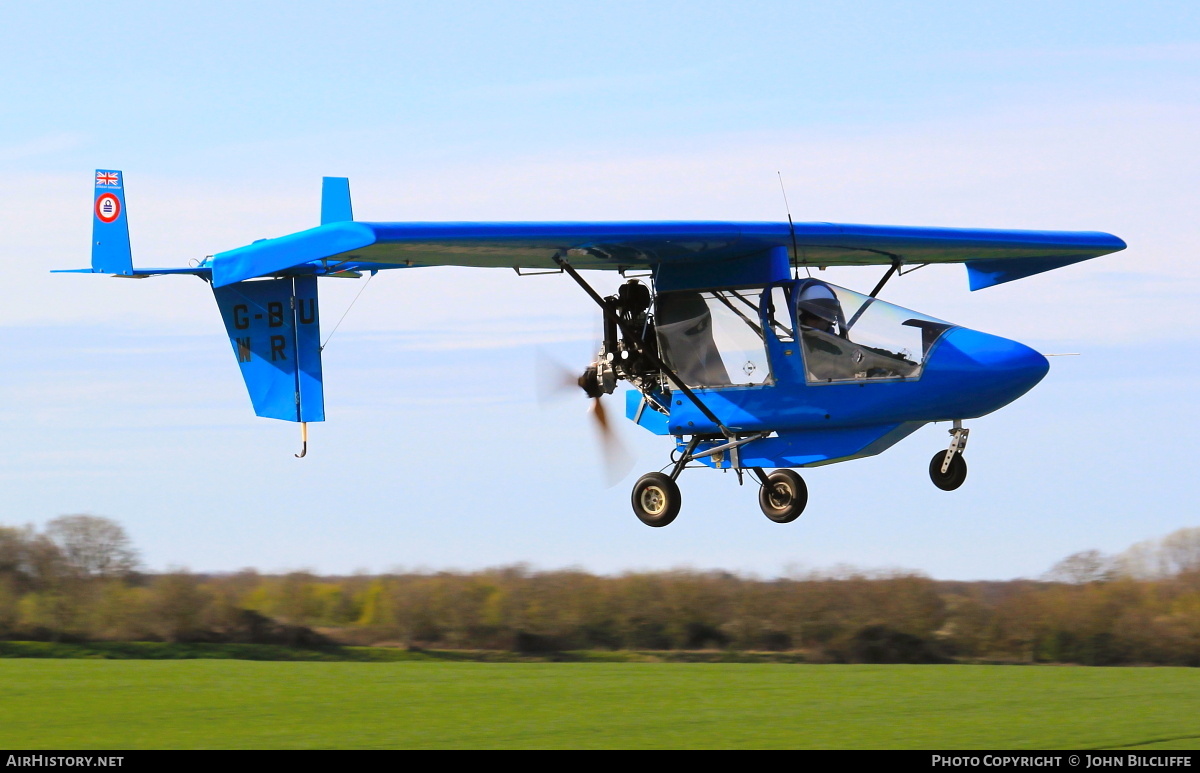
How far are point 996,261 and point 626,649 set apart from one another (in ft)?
108

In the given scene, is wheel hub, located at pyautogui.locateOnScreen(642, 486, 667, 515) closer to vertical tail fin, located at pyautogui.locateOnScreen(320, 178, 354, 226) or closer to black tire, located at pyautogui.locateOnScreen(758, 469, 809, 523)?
black tire, located at pyautogui.locateOnScreen(758, 469, 809, 523)

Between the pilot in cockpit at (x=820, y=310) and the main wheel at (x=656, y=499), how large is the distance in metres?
2.50

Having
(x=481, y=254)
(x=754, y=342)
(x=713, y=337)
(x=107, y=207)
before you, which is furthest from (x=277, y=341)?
(x=754, y=342)

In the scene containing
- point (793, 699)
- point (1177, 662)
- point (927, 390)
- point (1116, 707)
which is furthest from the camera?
point (1177, 662)

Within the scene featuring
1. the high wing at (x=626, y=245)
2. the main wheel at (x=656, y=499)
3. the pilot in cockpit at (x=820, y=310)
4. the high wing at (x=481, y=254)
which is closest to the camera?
the high wing at (x=626, y=245)

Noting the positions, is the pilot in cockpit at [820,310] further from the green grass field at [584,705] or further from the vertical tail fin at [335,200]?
the green grass field at [584,705]

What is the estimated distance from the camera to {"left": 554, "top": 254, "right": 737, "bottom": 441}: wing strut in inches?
582

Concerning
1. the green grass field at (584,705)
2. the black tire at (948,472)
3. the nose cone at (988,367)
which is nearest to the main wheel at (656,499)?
the black tire at (948,472)

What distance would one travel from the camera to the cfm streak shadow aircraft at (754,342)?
45.4 ft

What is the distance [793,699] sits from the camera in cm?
4100

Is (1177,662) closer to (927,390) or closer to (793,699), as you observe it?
(793,699)

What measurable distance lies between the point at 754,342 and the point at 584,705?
2665cm
